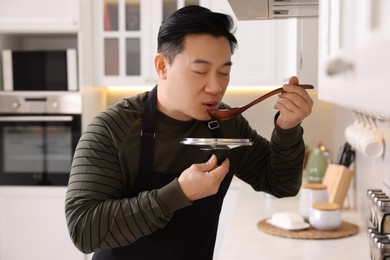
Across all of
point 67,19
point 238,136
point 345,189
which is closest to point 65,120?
point 67,19

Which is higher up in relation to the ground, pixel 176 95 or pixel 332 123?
pixel 176 95

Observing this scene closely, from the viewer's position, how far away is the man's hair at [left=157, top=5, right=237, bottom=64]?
5.09 ft

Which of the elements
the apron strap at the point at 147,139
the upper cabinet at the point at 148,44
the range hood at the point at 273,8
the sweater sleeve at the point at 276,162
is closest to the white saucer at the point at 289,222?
the sweater sleeve at the point at 276,162

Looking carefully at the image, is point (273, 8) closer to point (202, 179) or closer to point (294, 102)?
point (294, 102)

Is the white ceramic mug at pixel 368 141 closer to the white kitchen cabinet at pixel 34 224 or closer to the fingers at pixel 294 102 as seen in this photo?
the fingers at pixel 294 102

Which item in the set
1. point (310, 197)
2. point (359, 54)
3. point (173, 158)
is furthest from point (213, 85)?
point (310, 197)

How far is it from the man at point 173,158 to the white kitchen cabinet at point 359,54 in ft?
1.90

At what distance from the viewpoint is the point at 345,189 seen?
9.34 ft

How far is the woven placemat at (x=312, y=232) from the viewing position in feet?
7.72

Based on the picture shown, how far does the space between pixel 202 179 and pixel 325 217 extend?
1.14 meters

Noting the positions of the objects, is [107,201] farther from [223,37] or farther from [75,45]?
[75,45]

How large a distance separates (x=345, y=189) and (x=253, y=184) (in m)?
1.14

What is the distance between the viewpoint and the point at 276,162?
171 centimetres

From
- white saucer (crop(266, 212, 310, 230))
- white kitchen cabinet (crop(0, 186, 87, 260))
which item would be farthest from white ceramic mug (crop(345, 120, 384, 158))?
white kitchen cabinet (crop(0, 186, 87, 260))
